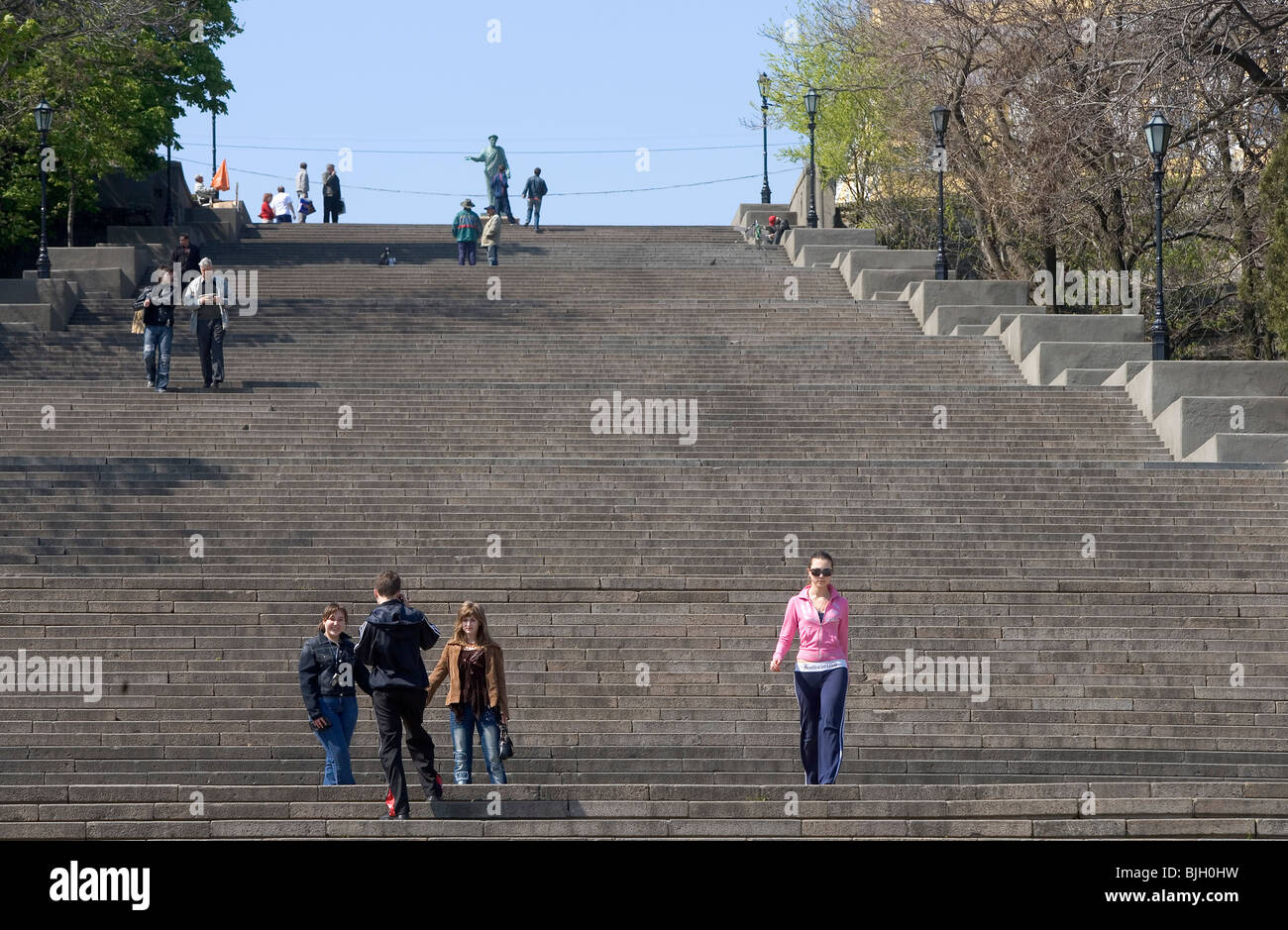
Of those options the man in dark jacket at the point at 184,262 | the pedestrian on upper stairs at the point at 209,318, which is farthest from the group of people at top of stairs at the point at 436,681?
the man in dark jacket at the point at 184,262

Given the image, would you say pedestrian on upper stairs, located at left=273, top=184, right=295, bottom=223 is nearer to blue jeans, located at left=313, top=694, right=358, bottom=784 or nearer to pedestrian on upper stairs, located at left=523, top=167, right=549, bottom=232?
pedestrian on upper stairs, located at left=523, top=167, right=549, bottom=232

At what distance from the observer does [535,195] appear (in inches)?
1494

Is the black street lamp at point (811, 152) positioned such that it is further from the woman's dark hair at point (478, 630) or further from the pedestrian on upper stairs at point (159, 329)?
the woman's dark hair at point (478, 630)

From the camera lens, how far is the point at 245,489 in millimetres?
18641

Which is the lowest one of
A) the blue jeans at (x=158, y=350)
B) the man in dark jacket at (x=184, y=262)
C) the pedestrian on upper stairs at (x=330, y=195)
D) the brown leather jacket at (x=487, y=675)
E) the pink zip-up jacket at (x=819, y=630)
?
the brown leather jacket at (x=487, y=675)

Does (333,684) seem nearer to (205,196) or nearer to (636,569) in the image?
(636,569)

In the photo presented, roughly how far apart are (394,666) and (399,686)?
0.43 ft

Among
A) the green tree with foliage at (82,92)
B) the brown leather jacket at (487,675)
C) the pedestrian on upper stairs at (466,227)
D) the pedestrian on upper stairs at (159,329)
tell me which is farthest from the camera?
the pedestrian on upper stairs at (466,227)

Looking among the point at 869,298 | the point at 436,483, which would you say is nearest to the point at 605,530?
the point at 436,483

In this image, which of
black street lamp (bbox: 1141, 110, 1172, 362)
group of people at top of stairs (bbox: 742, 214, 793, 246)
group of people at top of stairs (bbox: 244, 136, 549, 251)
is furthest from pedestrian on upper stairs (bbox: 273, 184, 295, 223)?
black street lamp (bbox: 1141, 110, 1172, 362)

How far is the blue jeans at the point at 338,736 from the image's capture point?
1179 cm

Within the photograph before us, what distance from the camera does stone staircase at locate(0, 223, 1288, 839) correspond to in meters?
11.9

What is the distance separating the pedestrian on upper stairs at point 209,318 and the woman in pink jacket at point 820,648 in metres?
Answer: 12.7

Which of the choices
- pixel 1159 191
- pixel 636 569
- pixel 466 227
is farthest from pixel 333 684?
pixel 466 227
